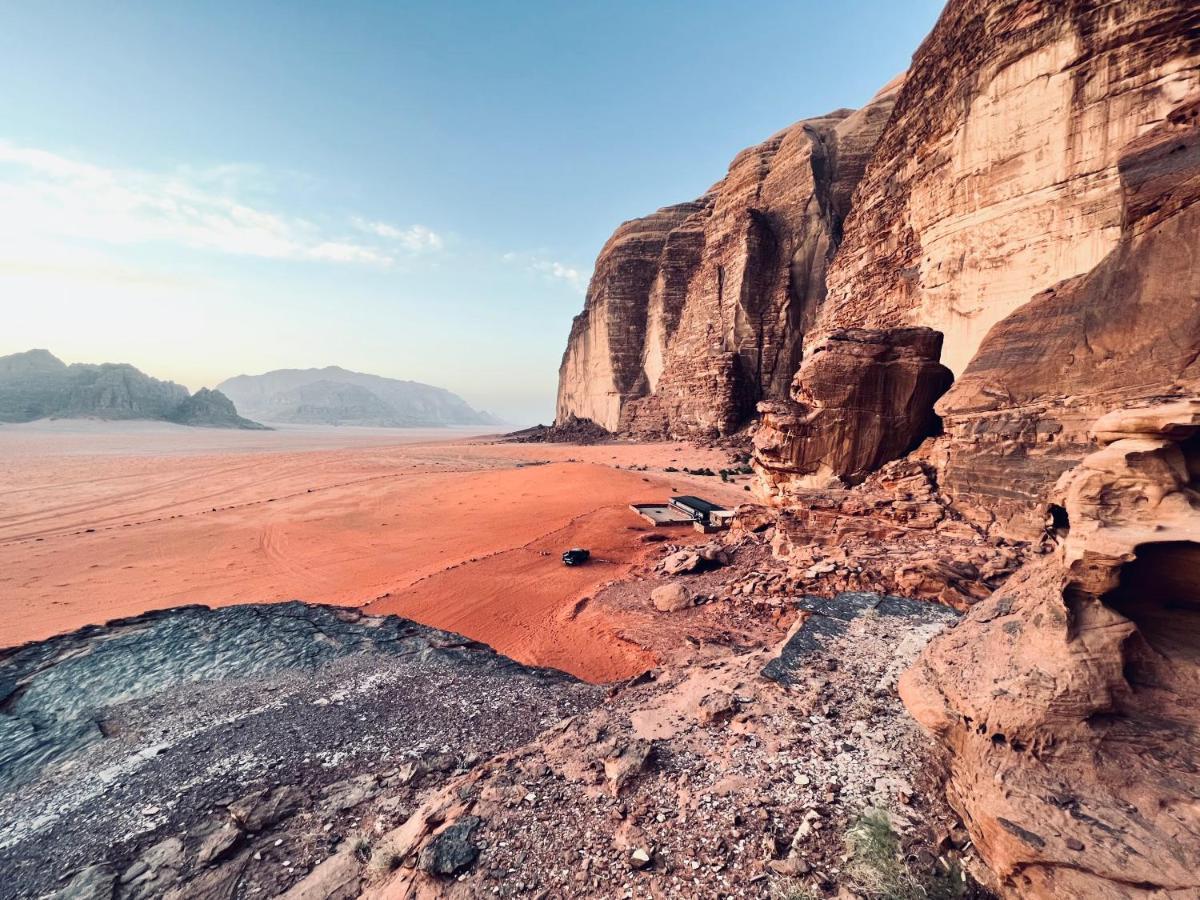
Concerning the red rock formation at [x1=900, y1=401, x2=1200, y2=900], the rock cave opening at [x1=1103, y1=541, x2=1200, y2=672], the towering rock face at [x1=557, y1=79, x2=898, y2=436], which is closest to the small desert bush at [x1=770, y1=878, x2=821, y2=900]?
the red rock formation at [x1=900, y1=401, x2=1200, y2=900]

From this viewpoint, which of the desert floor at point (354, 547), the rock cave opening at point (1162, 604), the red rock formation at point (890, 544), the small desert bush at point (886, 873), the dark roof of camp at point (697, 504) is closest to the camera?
the small desert bush at point (886, 873)

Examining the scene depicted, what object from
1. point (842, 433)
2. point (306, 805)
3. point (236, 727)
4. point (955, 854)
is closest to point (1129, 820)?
point (955, 854)

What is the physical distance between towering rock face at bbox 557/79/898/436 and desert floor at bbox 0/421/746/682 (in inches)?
384

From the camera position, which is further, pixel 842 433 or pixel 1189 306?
pixel 842 433

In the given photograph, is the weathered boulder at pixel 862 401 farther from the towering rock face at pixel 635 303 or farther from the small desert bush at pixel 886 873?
the towering rock face at pixel 635 303

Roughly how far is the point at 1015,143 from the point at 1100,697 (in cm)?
1294

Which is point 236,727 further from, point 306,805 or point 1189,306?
point 1189,306

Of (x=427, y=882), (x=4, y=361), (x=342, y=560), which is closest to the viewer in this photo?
(x=427, y=882)

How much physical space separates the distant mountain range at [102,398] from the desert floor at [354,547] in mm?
75600

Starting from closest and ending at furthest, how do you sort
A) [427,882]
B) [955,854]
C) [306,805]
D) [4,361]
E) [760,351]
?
[955,854] < [427,882] < [306,805] < [760,351] < [4,361]

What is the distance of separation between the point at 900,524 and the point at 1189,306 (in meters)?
3.87

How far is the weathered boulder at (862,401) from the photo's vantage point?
8.56 m

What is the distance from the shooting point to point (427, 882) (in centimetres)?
248

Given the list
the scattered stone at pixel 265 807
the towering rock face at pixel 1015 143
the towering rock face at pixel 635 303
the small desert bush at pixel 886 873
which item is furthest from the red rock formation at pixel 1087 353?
the towering rock face at pixel 635 303
